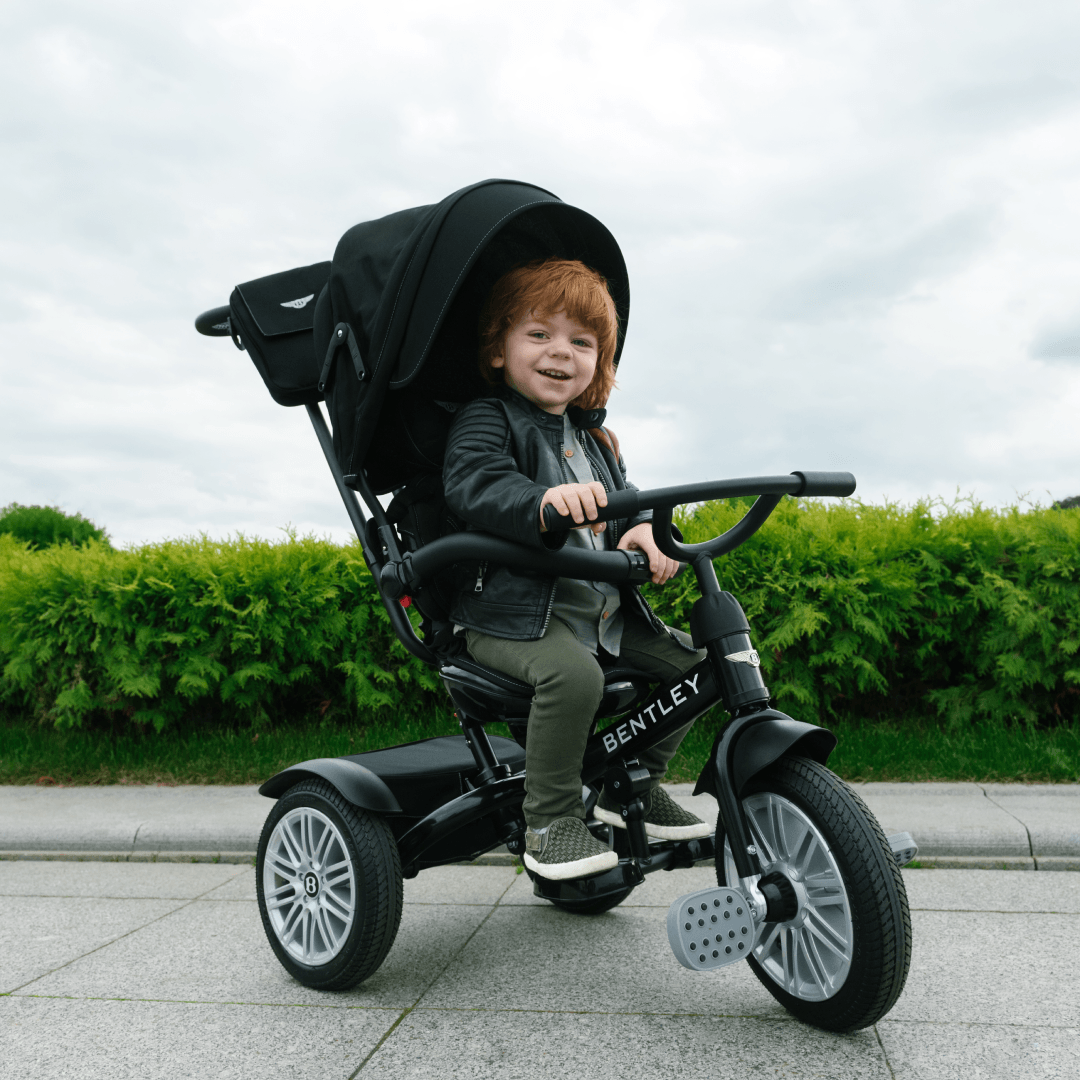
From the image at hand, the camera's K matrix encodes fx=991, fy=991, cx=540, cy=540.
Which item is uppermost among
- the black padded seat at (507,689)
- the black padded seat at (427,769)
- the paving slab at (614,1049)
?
the black padded seat at (507,689)

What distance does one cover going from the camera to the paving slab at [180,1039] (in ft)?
8.26

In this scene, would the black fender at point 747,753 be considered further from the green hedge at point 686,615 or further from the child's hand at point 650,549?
the green hedge at point 686,615

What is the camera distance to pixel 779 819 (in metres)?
2.44

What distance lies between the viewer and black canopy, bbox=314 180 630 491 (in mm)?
2877

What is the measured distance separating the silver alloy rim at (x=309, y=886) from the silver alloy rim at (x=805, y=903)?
122 cm

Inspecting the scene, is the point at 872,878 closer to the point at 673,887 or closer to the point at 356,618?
the point at 673,887

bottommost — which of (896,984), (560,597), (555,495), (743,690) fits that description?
(896,984)

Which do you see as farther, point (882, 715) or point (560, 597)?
point (882, 715)

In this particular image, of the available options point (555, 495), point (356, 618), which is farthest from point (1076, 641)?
point (555, 495)

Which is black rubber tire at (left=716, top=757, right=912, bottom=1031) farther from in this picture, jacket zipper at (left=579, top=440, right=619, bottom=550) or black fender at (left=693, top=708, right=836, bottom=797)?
jacket zipper at (left=579, top=440, right=619, bottom=550)

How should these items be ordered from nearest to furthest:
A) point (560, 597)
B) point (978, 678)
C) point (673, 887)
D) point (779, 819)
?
point (779, 819), point (560, 597), point (673, 887), point (978, 678)

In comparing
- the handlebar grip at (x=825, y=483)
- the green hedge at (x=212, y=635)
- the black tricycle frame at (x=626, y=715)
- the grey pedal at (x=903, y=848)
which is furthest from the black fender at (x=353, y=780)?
the green hedge at (x=212, y=635)

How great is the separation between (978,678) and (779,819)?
5.09 meters

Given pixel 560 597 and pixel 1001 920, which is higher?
pixel 560 597
